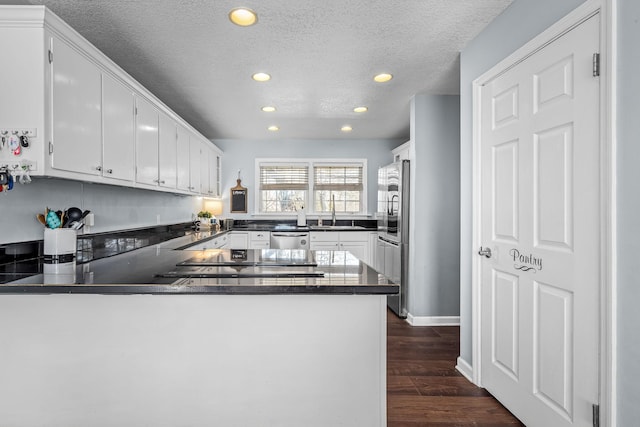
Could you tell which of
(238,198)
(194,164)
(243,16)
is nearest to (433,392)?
(243,16)

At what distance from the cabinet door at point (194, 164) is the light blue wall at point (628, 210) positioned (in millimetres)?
3783

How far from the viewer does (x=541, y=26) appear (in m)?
1.79

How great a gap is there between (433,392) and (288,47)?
2538mm

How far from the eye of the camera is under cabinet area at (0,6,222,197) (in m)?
1.71

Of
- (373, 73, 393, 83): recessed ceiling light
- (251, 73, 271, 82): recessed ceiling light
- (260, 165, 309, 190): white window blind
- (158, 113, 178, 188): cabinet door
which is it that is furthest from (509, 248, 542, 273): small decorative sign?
(260, 165, 309, 190): white window blind

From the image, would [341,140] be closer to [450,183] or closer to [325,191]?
[325,191]

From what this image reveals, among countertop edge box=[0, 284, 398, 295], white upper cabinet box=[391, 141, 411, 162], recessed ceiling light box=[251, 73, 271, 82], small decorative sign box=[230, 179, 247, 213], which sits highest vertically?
recessed ceiling light box=[251, 73, 271, 82]

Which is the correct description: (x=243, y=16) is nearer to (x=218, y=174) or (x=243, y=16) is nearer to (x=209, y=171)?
(x=209, y=171)

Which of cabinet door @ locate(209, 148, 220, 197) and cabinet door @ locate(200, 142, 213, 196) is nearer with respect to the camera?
cabinet door @ locate(200, 142, 213, 196)

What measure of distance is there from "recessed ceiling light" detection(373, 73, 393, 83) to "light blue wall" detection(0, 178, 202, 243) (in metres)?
2.44

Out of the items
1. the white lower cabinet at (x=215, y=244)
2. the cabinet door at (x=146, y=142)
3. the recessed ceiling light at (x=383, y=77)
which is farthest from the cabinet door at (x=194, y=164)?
the recessed ceiling light at (x=383, y=77)

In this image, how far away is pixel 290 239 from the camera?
520cm

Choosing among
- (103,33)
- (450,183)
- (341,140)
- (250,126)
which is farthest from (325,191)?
(103,33)

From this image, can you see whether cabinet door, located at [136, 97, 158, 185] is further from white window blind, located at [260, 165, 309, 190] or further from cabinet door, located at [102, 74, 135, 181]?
white window blind, located at [260, 165, 309, 190]
